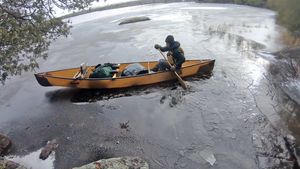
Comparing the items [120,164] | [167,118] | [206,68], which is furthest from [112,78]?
[120,164]

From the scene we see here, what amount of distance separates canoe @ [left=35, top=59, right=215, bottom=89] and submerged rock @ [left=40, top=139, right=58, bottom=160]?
3.01 meters

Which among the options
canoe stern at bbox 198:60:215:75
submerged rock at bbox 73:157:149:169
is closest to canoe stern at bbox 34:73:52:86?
submerged rock at bbox 73:157:149:169

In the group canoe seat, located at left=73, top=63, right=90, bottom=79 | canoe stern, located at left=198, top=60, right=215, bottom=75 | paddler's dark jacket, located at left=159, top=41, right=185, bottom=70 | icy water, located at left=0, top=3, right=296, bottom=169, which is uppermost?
paddler's dark jacket, located at left=159, top=41, right=185, bottom=70

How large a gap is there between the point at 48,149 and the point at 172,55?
6.14 metres

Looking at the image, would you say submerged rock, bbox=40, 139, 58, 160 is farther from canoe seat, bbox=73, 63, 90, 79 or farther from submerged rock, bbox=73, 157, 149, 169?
canoe seat, bbox=73, 63, 90, 79

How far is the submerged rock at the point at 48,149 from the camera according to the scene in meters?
9.18

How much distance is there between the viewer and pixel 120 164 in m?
7.99

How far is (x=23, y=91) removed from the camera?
1457 centimetres

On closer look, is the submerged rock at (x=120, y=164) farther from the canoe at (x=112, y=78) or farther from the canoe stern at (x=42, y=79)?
the canoe stern at (x=42, y=79)

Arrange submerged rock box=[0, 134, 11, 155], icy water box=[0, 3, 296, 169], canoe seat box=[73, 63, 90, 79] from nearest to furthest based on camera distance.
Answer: icy water box=[0, 3, 296, 169]
submerged rock box=[0, 134, 11, 155]
canoe seat box=[73, 63, 90, 79]

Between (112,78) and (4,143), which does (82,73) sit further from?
(4,143)

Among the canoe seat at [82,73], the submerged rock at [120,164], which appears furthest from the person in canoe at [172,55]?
the submerged rock at [120,164]

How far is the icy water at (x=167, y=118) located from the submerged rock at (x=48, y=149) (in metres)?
0.24

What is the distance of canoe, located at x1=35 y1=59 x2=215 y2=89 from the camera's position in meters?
12.3
